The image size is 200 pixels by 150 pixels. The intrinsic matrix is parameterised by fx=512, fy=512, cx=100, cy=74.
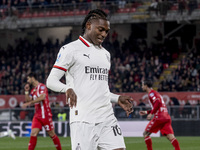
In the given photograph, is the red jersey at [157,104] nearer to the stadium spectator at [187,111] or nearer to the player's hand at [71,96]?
the stadium spectator at [187,111]

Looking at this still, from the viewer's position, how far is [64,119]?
22.0m

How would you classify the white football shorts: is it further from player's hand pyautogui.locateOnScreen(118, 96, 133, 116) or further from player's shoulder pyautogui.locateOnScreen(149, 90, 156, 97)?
player's shoulder pyautogui.locateOnScreen(149, 90, 156, 97)

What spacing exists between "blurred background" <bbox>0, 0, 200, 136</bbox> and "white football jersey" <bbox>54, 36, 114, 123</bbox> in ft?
49.6

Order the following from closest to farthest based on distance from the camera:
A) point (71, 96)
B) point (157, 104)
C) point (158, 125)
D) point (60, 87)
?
point (71, 96), point (60, 87), point (157, 104), point (158, 125)

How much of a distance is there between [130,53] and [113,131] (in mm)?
25603

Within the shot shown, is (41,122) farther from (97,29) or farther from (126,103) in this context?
(97,29)

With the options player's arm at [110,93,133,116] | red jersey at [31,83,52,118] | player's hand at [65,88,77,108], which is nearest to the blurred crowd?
red jersey at [31,83,52,118]

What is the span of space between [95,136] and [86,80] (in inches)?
24.4

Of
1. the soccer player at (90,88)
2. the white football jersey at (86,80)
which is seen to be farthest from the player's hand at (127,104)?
the white football jersey at (86,80)

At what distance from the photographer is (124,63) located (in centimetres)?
2953

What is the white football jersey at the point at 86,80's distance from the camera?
558 cm

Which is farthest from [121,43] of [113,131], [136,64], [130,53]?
[113,131]

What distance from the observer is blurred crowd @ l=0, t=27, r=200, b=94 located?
2628 cm

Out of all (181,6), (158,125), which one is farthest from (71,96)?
(181,6)
